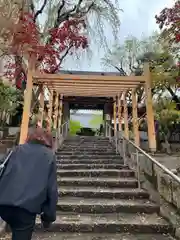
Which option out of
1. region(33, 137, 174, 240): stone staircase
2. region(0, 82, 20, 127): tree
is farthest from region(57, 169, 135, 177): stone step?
region(0, 82, 20, 127): tree

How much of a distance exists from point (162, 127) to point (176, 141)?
1.92 metres

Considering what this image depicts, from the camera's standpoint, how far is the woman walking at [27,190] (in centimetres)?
221

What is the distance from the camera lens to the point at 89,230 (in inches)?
153

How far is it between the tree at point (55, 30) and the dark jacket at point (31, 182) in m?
5.01

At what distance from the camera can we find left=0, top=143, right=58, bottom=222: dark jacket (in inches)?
86.8

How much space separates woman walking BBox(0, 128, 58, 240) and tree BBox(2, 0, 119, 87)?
5024 millimetres

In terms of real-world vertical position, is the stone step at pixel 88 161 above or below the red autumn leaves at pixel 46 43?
below

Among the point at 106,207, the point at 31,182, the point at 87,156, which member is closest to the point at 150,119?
the point at 87,156

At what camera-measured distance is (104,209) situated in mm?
4453

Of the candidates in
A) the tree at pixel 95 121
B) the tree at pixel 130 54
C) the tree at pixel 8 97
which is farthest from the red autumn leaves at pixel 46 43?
the tree at pixel 95 121

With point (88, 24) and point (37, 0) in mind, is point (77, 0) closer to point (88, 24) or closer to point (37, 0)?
point (88, 24)

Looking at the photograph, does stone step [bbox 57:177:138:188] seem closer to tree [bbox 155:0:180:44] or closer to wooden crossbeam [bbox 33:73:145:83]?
wooden crossbeam [bbox 33:73:145:83]

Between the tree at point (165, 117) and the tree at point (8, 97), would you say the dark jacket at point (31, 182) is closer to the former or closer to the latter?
the tree at point (8, 97)

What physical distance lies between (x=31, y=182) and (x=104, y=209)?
2.46m
